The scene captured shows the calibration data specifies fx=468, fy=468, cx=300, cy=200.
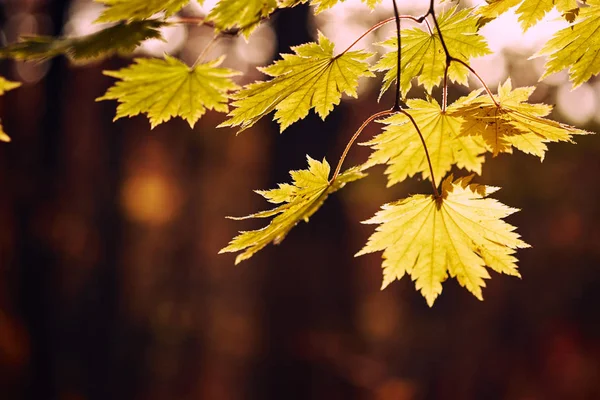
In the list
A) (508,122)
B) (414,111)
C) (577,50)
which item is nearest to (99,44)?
(414,111)

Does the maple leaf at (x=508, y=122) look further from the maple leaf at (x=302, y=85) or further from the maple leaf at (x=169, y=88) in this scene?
the maple leaf at (x=169, y=88)

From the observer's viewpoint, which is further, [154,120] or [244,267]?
[244,267]

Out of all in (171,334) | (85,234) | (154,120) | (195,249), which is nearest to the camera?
(154,120)

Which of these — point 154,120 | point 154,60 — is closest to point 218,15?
point 154,60

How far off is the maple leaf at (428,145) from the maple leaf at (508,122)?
40 millimetres

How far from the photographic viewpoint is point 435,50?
109cm

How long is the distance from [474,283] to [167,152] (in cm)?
1433

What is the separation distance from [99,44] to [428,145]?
2.37ft

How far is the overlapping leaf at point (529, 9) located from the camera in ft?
3.09

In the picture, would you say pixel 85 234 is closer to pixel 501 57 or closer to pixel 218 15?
pixel 501 57

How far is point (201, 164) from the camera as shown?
14.9 metres

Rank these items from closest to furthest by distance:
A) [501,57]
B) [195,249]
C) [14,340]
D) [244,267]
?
1. [14,340]
2. [501,57]
3. [244,267]
4. [195,249]

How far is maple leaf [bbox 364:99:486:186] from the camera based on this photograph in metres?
1.04

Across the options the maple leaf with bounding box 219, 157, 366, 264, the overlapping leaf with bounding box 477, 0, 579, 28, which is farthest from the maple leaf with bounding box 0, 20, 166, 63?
the overlapping leaf with bounding box 477, 0, 579, 28
